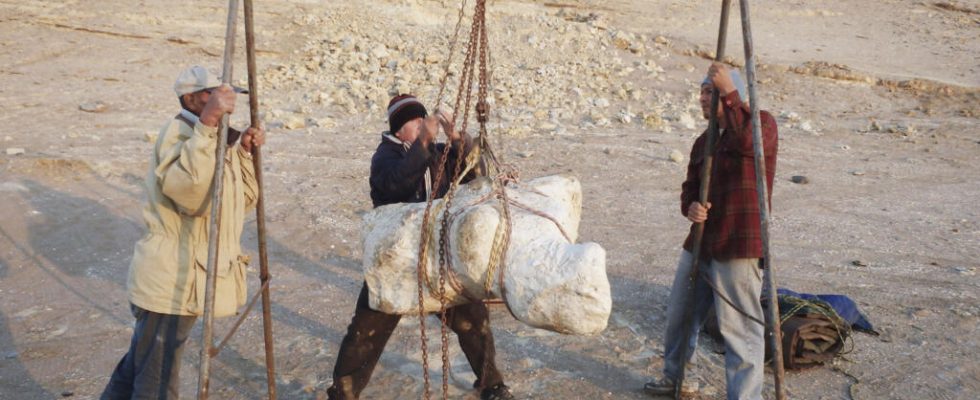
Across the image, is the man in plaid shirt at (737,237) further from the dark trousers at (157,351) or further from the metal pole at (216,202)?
the dark trousers at (157,351)

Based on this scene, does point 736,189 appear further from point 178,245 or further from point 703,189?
point 178,245

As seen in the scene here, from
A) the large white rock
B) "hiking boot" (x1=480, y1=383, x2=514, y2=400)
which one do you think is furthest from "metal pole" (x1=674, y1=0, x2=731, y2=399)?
"hiking boot" (x1=480, y1=383, x2=514, y2=400)

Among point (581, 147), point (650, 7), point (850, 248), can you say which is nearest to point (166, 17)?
point (581, 147)

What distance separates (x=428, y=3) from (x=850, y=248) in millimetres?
12838

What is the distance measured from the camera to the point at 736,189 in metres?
4.15

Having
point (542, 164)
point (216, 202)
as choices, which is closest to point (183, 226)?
point (216, 202)

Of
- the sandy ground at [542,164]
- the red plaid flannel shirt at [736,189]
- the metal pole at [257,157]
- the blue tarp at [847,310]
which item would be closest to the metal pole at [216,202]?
the metal pole at [257,157]

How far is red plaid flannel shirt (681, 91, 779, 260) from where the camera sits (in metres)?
3.97

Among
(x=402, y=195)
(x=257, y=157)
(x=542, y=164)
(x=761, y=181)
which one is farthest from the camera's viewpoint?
(x=542, y=164)

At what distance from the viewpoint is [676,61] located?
684 inches

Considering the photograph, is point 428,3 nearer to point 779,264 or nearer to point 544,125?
point 544,125

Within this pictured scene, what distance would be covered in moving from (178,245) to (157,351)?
0.44 metres

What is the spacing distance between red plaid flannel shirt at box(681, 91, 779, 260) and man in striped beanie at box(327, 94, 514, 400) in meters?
1.25

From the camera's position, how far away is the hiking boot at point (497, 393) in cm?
452
